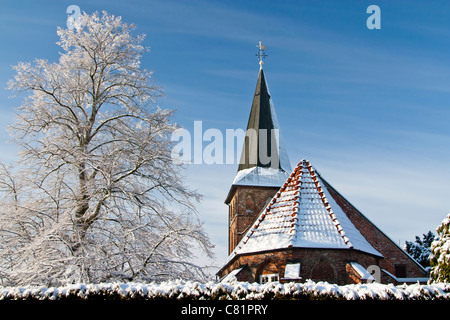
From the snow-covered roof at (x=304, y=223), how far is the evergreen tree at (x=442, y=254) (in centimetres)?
300

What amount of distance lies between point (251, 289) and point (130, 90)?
10842 millimetres

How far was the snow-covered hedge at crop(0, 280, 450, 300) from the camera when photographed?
7.57 metres

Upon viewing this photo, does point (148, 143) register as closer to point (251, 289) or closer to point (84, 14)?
point (84, 14)

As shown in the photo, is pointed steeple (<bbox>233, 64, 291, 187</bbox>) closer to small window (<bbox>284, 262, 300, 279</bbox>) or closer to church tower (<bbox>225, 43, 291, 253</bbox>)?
church tower (<bbox>225, 43, 291, 253</bbox>)

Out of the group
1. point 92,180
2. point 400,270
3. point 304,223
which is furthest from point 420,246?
point 92,180

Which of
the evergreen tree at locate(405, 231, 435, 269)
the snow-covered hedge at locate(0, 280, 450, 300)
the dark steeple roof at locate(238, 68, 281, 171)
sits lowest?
the evergreen tree at locate(405, 231, 435, 269)

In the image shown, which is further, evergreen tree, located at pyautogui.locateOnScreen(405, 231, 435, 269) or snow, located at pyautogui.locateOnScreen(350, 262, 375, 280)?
evergreen tree, located at pyautogui.locateOnScreen(405, 231, 435, 269)

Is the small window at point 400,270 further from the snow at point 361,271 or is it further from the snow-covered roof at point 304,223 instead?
the snow at point 361,271

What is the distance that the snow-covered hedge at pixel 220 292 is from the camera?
7.57 meters

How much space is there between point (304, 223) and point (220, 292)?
28.9 feet

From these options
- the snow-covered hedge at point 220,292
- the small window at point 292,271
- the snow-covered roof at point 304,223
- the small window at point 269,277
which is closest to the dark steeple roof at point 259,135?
the snow-covered roof at point 304,223

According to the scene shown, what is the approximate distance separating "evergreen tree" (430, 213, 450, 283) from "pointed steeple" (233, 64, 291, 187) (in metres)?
15.1

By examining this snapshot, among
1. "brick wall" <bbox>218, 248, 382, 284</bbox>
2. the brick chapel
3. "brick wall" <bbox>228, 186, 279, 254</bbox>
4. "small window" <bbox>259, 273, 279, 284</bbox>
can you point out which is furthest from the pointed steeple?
"brick wall" <bbox>218, 248, 382, 284</bbox>

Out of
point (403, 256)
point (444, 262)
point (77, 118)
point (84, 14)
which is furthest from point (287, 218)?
point (84, 14)
